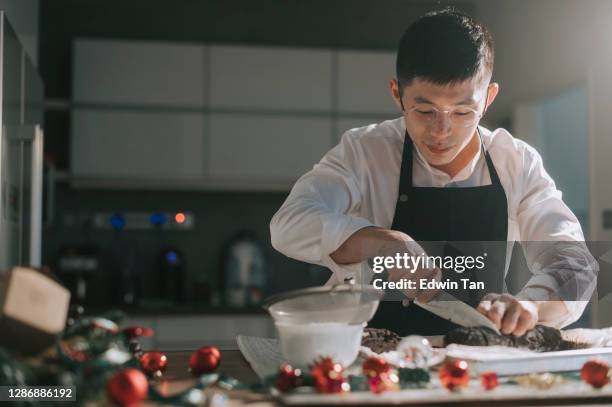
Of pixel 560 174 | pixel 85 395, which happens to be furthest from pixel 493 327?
pixel 560 174

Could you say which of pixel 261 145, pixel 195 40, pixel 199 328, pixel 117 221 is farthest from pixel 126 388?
pixel 195 40

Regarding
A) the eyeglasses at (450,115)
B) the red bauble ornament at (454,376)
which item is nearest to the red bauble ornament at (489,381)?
the red bauble ornament at (454,376)

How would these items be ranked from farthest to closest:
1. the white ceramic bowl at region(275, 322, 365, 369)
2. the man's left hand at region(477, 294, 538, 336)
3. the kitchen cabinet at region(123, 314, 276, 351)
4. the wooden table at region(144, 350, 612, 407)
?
the kitchen cabinet at region(123, 314, 276, 351) → the man's left hand at region(477, 294, 538, 336) → the white ceramic bowl at region(275, 322, 365, 369) → the wooden table at region(144, 350, 612, 407)

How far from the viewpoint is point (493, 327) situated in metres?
0.96

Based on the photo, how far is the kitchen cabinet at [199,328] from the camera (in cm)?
294

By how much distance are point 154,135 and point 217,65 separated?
16.2 inches

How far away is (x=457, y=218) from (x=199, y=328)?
1.84 metres

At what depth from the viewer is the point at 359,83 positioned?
3.28 meters

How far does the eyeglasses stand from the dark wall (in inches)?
77.9

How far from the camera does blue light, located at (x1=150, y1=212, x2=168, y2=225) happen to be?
3350 mm

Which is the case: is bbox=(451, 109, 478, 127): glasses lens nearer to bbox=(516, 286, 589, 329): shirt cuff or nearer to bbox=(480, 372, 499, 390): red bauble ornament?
bbox=(516, 286, 589, 329): shirt cuff

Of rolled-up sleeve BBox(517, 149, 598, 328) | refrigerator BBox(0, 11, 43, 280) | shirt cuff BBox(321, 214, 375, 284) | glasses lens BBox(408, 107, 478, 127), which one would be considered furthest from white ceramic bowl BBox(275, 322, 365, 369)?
refrigerator BBox(0, 11, 43, 280)

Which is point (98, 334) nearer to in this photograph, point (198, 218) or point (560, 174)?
point (198, 218)

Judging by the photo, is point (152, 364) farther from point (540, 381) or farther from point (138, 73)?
point (138, 73)
